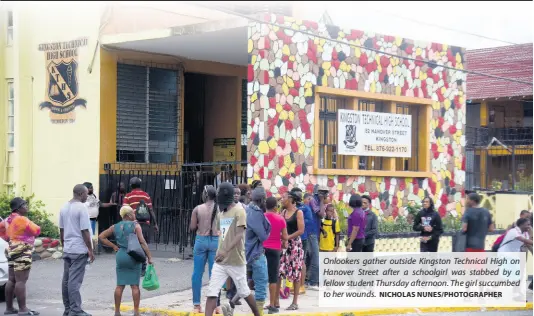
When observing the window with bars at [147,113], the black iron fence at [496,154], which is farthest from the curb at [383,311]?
the black iron fence at [496,154]

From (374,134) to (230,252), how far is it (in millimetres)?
8409

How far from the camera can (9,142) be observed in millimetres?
19781

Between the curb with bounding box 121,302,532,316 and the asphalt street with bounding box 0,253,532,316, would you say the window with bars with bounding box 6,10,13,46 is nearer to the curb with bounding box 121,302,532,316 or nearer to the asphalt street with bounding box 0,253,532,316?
the asphalt street with bounding box 0,253,532,316

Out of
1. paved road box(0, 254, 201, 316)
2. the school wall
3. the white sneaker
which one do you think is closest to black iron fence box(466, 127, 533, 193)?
the school wall

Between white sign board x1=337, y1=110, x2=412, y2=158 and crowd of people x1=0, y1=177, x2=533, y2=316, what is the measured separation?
12.3 ft

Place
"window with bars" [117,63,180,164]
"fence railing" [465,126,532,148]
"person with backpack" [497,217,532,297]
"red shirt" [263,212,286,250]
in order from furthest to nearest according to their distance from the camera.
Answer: "fence railing" [465,126,532,148] < "window with bars" [117,63,180,164] < "person with backpack" [497,217,532,297] < "red shirt" [263,212,286,250]

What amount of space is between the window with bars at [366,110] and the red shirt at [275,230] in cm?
543

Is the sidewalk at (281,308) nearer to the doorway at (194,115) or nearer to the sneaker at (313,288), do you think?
the sneaker at (313,288)

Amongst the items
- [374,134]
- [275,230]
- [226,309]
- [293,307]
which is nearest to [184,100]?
[374,134]

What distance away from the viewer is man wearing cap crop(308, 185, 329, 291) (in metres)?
13.8

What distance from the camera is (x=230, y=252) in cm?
1020

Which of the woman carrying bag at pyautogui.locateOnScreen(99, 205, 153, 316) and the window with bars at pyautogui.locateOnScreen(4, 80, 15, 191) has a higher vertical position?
the window with bars at pyautogui.locateOnScreen(4, 80, 15, 191)

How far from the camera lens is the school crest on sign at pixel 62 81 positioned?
18531mm

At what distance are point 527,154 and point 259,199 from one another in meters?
24.4
